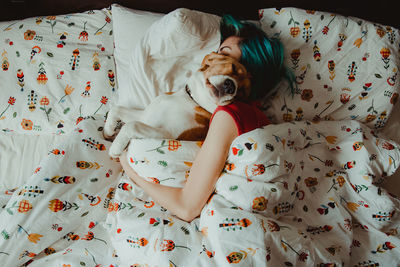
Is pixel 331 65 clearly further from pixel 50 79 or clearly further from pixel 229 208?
pixel 50 79

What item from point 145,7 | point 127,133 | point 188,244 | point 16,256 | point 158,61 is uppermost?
point 145,7

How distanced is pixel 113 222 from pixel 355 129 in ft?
3.38

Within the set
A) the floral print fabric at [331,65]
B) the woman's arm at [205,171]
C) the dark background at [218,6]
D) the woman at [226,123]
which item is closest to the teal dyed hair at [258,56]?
the woman at [226,123]

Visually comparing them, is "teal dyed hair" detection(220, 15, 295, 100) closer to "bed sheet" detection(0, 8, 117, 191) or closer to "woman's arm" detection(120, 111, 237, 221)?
"woman's arm" detection(120, 111, 237, 221)

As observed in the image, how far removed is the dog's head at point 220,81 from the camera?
0.92m

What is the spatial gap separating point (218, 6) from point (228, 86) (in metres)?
0.72

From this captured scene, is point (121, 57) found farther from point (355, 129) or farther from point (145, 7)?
point (355, 129)

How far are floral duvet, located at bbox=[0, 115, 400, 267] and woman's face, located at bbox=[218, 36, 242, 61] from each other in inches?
11.2

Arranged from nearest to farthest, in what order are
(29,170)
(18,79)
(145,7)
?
(29,170), (18,79), (145,7)

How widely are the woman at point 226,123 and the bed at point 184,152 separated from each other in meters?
0.04

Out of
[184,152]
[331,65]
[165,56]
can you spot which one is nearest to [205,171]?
[184,152]

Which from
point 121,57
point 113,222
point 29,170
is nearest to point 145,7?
point 121,57

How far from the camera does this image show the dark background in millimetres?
1442

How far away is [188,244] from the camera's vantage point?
868 mm
